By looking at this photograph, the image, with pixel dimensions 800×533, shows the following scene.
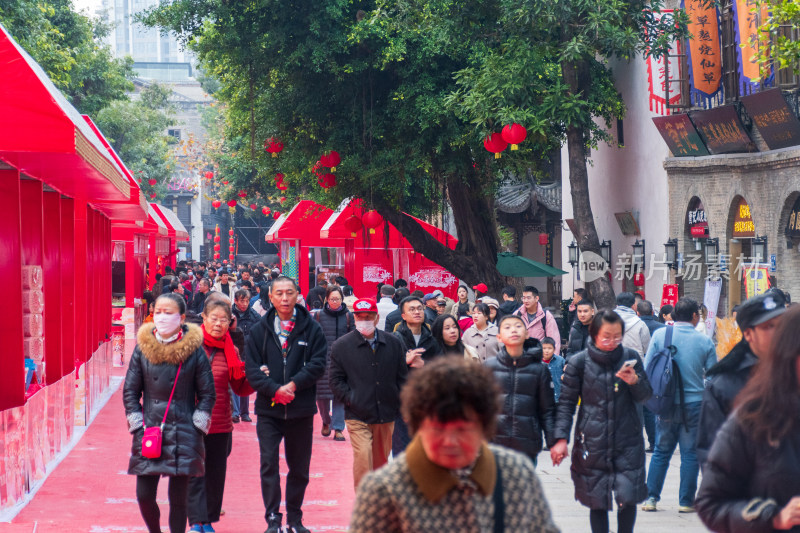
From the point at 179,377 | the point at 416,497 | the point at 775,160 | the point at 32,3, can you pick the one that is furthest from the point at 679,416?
the point at 32,3

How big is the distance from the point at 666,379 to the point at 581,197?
8920 mm

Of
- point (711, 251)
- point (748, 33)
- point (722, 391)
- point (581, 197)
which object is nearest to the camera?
point (722, 391)

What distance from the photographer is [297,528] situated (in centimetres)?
774

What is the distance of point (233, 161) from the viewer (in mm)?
41938

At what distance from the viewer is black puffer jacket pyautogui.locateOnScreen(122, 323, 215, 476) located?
6.66 metres

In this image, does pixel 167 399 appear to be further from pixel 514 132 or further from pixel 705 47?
pixel 705 47

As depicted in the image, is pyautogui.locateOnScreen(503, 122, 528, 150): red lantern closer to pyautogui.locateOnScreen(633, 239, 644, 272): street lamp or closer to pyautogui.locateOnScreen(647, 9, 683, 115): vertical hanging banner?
pyautogui.locateOnScreen(647, 9, 683, 115): vertical hanging banner

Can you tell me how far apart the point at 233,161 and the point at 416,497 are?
3983 centimetres

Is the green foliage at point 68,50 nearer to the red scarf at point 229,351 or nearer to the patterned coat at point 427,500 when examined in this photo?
the red scarf at point 229,351

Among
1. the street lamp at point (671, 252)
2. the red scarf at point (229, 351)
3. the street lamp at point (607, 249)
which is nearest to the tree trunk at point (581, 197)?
the street lamp at point (671, 252)

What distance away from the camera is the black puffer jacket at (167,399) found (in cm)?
666

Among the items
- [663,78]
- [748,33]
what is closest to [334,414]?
Result: [748,33]

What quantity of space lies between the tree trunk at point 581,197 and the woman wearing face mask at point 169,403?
1090 cm

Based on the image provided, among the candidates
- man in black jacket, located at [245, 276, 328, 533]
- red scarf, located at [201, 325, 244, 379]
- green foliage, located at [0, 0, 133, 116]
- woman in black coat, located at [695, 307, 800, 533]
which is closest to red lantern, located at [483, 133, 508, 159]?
man in black jacket, located at [245, 276, 328, 533]
